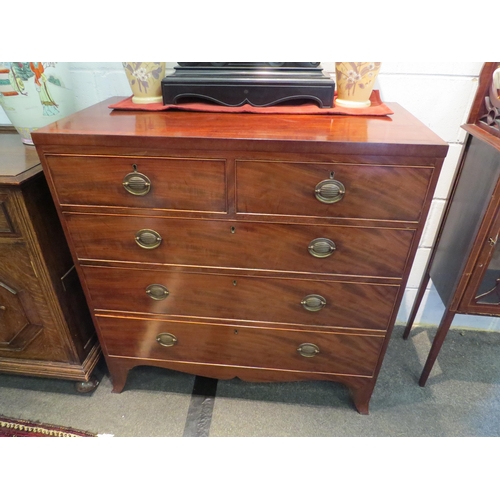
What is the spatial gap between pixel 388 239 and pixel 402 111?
1.25 feet

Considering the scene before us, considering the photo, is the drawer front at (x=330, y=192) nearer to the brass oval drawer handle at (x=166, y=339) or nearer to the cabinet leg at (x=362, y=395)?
the brass oval drawer handle at (x=166, y=339)

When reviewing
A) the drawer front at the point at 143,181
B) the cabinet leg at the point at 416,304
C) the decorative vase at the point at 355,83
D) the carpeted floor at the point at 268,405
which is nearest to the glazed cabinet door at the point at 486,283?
the cabinet leg at the point at 416,304

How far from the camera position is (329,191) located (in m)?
0.78

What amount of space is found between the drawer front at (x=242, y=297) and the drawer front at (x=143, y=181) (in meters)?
0.21

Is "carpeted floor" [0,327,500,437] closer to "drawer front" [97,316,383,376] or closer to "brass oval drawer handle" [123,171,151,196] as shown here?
"drawer front" [97,316,383,376]

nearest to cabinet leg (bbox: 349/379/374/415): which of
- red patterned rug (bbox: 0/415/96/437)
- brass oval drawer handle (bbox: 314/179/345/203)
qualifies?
brass oval drawer handle (bbox: 314/179/345/203)

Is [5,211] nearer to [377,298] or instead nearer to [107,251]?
[107,251]

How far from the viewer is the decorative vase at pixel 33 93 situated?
0.92 metres

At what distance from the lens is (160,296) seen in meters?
1.00

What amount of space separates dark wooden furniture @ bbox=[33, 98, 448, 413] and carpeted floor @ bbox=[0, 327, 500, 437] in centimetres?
19

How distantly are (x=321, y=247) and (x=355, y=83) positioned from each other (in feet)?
1.43

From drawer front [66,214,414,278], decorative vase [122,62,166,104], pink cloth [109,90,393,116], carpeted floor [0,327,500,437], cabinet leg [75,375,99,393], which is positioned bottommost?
carpeted floor [0,327,500,437]

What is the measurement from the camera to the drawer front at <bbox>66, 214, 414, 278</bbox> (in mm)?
843
